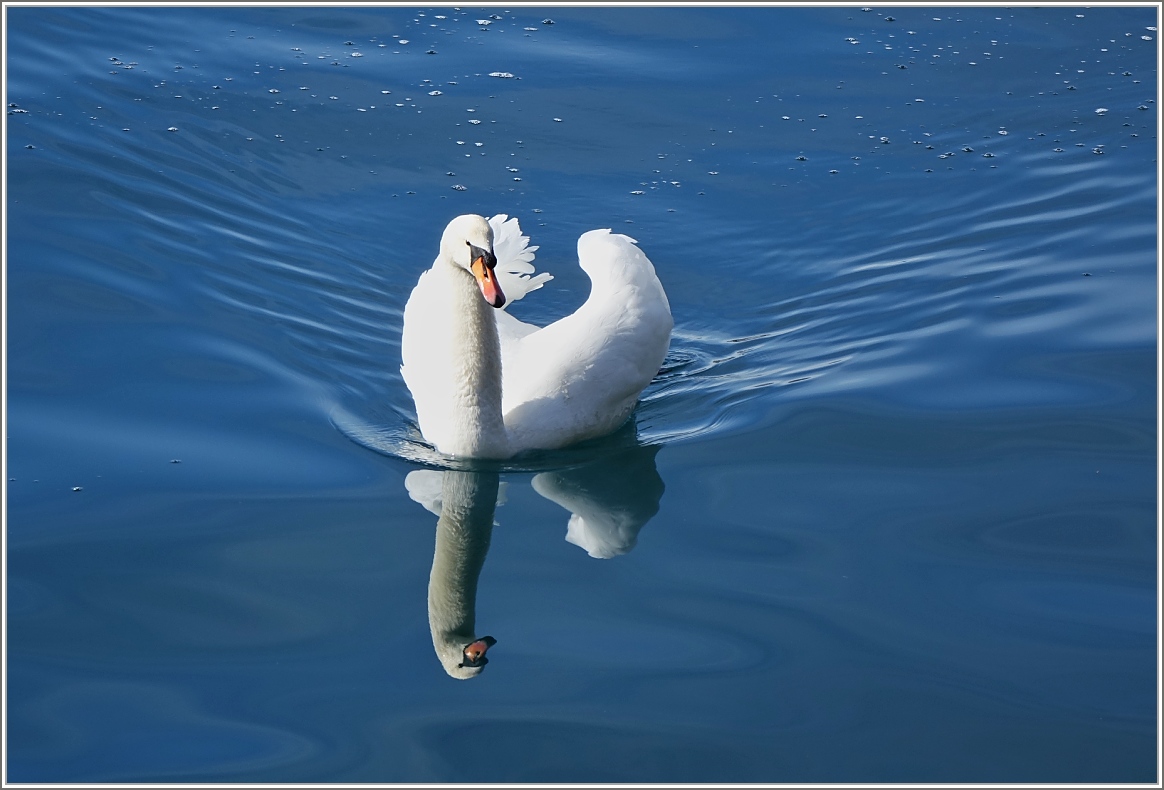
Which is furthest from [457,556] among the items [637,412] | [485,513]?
[637,412]

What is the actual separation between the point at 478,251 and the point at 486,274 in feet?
0.41

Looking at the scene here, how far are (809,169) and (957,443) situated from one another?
421cm

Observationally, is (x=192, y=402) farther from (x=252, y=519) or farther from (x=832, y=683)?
(x=832, y=683)

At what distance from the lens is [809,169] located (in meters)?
11.3

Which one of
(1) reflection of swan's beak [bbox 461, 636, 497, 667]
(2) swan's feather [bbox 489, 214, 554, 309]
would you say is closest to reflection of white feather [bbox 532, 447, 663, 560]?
(1) reflection of swan's beak [bbox 461, 636, 497, 667]

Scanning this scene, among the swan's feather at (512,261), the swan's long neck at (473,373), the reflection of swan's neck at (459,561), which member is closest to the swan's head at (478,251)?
the swan's long neck at (473,373)

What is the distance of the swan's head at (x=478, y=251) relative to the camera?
650 centimetres

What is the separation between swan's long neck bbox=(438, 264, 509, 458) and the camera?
22.9 feet

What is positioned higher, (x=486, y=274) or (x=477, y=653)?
(x=486, y=274)

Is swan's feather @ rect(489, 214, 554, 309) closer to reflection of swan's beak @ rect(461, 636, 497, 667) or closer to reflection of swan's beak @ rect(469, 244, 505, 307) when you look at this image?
reflection of swan's beak @ rect(469, 244, 505, 307)

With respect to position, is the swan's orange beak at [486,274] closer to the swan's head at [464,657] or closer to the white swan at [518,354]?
the white swan at [518,354]

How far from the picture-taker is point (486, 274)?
6.55m

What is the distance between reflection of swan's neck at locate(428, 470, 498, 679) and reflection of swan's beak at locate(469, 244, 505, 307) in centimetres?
115

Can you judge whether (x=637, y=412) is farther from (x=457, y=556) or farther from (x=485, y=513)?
(x=457, y=556)
